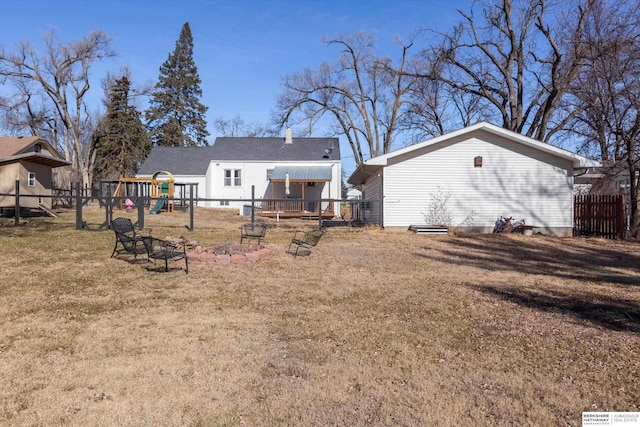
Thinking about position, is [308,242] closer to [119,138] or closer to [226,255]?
[226,255]

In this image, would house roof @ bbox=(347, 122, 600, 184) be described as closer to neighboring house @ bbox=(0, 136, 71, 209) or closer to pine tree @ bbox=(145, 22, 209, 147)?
neighboring house @ bbox=(0, 136, 71, 209)

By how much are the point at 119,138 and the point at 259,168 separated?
19520mm

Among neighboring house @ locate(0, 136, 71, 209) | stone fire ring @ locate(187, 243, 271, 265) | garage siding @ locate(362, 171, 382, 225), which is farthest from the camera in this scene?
neighboring house @ locate(0, 136, 71, 209)

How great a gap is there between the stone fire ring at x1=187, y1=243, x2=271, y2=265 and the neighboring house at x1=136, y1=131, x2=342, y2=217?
1871cm

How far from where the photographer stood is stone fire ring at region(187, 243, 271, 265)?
9219 mm

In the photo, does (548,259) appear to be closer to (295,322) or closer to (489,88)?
(295,322)

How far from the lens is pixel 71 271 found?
834 cm

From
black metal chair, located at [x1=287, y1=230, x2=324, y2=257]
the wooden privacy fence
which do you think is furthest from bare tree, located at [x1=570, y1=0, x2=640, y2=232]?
black metal chair, located at [x1=287, y1=230, x2=324, y2=257]

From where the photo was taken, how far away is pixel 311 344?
15.4 feet

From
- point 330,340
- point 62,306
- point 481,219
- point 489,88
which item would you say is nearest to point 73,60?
point 489,88

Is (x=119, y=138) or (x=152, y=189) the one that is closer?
(x=152, y=189)

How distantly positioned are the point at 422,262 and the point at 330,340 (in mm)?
6019

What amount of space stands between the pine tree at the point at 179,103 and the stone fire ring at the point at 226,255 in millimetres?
44728

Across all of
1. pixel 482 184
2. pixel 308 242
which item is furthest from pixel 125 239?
pixel 482 184
